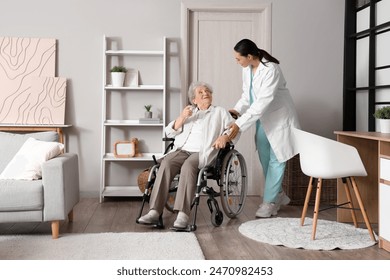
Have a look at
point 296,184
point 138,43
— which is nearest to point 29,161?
point 138,43

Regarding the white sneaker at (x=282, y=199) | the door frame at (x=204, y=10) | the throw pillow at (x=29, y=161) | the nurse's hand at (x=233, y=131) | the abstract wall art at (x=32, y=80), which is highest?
the door frame at (x=204, y=10)

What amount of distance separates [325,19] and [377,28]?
2.95ft

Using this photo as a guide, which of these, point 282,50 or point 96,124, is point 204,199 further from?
point 282,50

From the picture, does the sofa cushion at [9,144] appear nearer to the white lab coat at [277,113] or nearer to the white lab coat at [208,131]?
the white lab coat at [208,131]

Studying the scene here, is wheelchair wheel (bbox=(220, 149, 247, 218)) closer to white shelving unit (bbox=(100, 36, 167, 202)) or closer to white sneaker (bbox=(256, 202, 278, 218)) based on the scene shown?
white sneaker (bbox=(256, 202, 278, 218))

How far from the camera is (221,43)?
614cm

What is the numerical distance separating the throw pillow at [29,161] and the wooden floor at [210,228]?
45 centimetres

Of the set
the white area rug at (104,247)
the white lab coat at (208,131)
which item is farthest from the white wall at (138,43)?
the white area rug at (104,247)

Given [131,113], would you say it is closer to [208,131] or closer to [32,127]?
[32,127]

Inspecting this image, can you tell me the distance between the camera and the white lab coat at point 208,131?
4574mm

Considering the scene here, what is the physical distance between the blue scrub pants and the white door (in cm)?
103

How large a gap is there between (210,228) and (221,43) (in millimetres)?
2331
